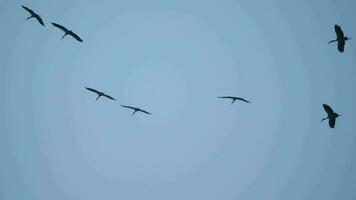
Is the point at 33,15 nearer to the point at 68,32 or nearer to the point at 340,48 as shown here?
the point at 68,32

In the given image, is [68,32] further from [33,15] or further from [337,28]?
[337,28]

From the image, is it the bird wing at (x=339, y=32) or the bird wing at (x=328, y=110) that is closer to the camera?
the bird wing at (x=339, y=32)

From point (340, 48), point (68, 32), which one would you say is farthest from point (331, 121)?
point (68, 32)

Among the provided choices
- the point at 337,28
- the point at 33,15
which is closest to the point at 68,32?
the point at 33,15

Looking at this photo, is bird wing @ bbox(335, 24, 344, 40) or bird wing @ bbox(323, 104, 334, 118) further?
bird wing @ bbox(323, 104, 334, 118)

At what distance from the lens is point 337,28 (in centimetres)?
4891

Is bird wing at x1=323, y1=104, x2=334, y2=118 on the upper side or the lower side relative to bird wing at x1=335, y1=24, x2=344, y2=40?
lower

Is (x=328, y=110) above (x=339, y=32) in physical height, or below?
below

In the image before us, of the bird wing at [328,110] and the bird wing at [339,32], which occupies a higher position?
the bird wing at [339,32]

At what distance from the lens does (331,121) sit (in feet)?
171

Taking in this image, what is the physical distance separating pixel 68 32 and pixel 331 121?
838 inches

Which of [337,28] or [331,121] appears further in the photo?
[331,121]

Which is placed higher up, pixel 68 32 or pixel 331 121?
pixel 68 32

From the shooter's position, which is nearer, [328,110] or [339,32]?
[339,32]
